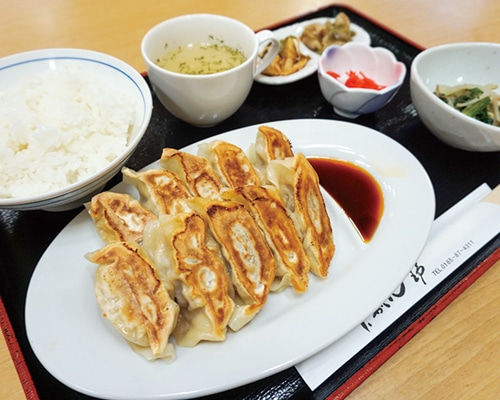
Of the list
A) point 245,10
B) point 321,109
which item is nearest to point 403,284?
point 321,109

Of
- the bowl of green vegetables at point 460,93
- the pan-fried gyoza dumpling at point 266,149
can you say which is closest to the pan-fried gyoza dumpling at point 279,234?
the pan-fried gyoza dumpling at point 266,149

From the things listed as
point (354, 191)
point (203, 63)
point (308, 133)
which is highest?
point (203, 63)

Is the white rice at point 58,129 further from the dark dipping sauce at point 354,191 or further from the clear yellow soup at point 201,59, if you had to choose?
the dark dipping sauce at point 354,191

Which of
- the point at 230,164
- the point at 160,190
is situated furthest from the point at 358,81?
the point at 160,190

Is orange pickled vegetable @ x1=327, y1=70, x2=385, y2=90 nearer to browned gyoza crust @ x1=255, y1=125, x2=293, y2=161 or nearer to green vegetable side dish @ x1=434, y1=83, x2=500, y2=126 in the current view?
green vegetable side dish @ x1=434, y1=83, x2=500, y2=126

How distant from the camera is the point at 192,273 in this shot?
1.35 m

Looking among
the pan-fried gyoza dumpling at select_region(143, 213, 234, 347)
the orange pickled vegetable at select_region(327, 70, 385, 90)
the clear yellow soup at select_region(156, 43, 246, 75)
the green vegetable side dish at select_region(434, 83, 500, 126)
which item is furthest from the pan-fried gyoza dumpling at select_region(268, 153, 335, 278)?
the green vegetable side dish at select_region(434, 83, 500, 126)

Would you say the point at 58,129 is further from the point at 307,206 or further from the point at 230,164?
the point at 307,206

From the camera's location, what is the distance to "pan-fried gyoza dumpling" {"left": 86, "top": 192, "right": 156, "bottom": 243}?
4.97 feet

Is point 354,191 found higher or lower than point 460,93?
lower

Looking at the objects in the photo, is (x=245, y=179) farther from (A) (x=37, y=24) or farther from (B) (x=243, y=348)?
(A) (x=37, y=24)

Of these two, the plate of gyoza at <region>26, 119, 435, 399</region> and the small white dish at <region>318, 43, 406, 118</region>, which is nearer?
the plate of gyoza at <region>26, 119, 435, 399</region>

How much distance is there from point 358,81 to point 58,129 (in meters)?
1.58

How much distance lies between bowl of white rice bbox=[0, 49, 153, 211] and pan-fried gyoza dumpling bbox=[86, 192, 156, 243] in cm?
8
